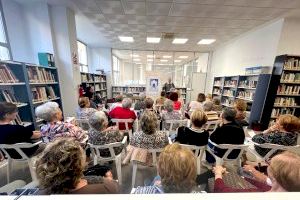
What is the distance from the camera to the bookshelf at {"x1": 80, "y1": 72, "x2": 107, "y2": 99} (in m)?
5.86

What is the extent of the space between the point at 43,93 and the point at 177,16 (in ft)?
12.2

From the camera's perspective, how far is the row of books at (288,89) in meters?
4.10

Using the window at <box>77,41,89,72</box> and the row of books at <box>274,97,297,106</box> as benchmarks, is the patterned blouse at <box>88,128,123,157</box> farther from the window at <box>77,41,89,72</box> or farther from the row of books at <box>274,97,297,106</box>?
the window at <box>77,41,89,72</box>

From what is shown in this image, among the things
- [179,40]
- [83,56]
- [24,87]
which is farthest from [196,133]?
[83,56]

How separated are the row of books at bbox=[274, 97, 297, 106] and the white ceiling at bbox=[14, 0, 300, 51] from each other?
210cm

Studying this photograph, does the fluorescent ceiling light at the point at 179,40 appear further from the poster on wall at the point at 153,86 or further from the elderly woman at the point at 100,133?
the elderly woman at the point at 100,133

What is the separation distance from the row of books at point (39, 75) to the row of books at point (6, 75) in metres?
0.28

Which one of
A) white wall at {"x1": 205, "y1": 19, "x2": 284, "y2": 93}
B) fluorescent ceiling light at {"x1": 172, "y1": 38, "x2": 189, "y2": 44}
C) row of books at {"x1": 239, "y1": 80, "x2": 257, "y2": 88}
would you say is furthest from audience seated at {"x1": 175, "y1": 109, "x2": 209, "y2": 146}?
fluorescent ceiling light at {"x1": 172, "y1": 38, "x2": 189, "y2": 44}

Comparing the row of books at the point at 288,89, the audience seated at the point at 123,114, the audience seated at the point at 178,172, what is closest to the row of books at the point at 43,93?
the audience seated at the point at 123,114

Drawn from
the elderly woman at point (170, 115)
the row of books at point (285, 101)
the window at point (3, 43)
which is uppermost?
the window at point (3, 43)

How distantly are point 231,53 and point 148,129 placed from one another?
20.0ft

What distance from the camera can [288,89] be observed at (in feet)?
13.5

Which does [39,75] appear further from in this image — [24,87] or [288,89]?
[288,89]

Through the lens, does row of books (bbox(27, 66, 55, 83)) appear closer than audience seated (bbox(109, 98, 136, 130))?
No
